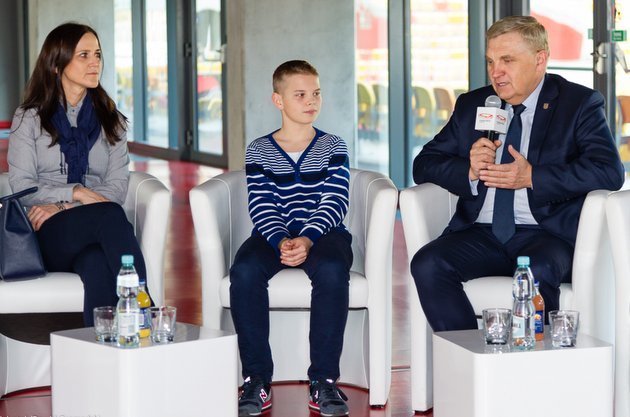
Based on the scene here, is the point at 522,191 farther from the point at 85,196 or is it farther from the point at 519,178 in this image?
the point at 85,196

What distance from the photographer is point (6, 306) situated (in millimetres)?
3799

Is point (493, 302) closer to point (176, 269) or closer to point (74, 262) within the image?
point (74, 262)

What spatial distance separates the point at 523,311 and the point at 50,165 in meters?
1.99

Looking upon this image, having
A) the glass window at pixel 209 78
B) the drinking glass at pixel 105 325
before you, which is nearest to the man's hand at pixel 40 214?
the drinking glass at pixel 105 325

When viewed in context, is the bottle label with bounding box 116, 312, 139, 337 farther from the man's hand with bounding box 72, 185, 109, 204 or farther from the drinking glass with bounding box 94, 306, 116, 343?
the man's hand with bounding box 72, 185, 109, 204

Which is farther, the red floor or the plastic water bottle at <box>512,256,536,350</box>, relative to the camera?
the red floor

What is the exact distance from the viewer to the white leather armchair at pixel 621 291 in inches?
137

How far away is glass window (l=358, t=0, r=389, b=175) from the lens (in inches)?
368

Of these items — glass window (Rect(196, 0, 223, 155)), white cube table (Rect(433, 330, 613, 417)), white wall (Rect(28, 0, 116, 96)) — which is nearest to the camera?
white cube table (Rect(433, 330, 613, 417))

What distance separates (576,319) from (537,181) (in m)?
0.80

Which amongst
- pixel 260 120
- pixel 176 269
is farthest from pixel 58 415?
pixel 260 120

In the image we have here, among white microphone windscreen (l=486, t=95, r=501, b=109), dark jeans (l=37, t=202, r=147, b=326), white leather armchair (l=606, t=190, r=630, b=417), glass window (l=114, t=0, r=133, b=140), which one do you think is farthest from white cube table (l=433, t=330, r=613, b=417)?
glass window (l=114, t=0, r=133, b=140)

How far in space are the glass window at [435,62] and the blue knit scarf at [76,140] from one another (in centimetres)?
475

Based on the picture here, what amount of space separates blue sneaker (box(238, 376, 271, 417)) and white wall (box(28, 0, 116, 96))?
12.4 metres
